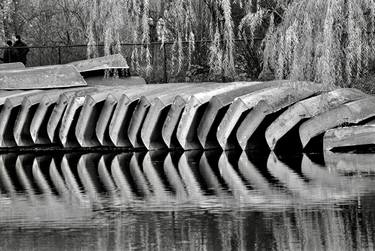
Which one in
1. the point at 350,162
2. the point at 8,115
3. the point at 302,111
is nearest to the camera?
the point at 350,162

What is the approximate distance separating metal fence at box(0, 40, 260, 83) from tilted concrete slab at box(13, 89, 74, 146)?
2.72 meters

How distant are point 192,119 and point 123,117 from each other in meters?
1.81

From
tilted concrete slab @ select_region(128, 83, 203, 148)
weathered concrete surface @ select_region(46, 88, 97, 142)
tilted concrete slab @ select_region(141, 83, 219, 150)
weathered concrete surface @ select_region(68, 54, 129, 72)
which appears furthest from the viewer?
weathered concrete surface @ select_region(68, 54, 129, 72)

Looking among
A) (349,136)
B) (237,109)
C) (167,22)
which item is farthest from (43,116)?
(349,136)

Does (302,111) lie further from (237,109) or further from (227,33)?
(227,33)

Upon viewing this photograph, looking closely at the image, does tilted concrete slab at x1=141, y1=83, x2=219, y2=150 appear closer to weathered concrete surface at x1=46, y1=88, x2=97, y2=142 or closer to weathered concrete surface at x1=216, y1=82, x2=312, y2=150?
weathered concrete surface at x1=216, y1=82, x2=312, y2=150

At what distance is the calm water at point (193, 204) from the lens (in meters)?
12.2

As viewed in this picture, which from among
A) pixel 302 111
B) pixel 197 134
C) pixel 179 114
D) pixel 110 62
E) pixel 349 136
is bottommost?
pixel 197 134

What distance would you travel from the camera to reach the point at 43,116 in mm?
27703

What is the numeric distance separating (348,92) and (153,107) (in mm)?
4135

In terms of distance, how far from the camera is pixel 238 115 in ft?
81.4

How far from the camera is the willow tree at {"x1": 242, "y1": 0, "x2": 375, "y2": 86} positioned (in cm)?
2316

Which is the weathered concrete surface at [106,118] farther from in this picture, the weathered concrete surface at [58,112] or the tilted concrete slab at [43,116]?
the tilted concrete slab at [43,116]

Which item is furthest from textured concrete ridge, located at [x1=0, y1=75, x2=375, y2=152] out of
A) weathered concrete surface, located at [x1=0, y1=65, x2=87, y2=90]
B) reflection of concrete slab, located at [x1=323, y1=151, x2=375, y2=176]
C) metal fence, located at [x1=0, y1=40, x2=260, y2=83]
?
metal fence, located at [x1=0, y1=40, x2=260, y2=83]
